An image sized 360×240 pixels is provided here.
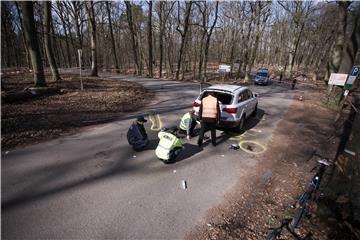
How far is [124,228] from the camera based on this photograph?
319 centimetres

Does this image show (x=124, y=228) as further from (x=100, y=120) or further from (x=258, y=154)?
(x=100, y=120)

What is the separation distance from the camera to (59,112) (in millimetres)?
8680

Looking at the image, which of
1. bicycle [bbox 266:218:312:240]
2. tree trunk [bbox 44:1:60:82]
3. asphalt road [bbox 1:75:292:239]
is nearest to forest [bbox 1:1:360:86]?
tree trunk [bbox 44:1:60:82]

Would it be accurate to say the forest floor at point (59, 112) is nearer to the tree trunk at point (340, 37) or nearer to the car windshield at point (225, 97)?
the car windshield at point (225, 97)

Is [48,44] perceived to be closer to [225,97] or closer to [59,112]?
[59,112]

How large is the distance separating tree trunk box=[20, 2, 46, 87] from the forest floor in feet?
4.39

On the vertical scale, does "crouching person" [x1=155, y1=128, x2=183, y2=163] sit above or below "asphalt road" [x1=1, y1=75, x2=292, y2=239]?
above

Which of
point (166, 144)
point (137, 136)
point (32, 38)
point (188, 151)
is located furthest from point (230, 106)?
point (32, 38)

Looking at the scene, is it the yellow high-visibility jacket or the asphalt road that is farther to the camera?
the yellow high-visibility jacket

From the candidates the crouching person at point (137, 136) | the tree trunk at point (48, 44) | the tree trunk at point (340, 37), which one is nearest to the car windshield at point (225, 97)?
the crouching person at point (137, 136)

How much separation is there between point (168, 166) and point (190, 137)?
2044mm

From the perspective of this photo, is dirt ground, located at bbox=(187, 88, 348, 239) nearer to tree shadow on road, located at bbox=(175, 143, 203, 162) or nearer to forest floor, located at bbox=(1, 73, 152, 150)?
tree shadow on road, located at bbox=(175, 143, 203, 162)

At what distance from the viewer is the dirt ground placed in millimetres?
3250

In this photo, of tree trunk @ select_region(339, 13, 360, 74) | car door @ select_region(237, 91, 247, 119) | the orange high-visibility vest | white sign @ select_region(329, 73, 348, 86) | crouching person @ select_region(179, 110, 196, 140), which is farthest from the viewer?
tree trunk @ select_region(339, 13, 360, 74)
